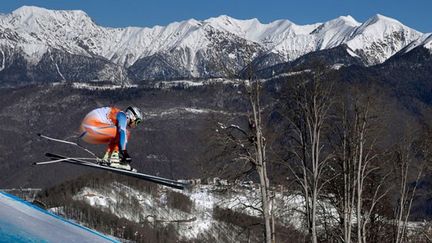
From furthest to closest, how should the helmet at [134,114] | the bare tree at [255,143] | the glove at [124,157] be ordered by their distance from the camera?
the bare tree at [255,143], the glove at [124,157], the helmet at [134,114]

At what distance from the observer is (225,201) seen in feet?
56.0

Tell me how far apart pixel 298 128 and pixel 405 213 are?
10.4 metres

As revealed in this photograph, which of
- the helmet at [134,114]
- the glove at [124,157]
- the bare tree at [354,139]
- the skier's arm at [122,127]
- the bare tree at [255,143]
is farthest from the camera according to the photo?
the bare tree at [354,139]

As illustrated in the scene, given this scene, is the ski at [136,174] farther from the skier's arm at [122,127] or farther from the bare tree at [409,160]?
the bare tree at [409,160]

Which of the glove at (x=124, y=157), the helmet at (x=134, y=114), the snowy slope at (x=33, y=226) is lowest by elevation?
the snowy slope at (x=33, y=226)

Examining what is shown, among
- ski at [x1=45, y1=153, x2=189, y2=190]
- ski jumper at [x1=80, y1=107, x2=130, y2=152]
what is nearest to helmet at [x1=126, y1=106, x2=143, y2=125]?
ski jumper at [x1=80, y1=107, x2=130, y2=152]

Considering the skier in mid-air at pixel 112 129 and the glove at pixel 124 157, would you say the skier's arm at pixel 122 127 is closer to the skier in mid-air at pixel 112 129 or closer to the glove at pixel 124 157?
the skier in mid-air at pixel 112 129

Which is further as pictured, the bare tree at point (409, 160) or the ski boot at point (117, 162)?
the bare tree at point (409, 160)

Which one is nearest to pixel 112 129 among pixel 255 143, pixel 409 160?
pixel 255 143

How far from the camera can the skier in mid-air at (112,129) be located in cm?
780

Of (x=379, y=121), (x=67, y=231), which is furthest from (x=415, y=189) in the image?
(x=67, y=231)

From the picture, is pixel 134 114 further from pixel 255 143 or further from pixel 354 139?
pixel 354 139

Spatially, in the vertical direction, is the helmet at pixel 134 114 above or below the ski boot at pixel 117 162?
above

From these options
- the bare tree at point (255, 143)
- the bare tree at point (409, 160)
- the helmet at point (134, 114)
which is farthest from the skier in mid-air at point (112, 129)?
the bare tree at point (409, 160)
